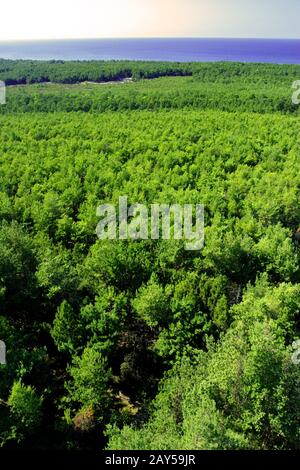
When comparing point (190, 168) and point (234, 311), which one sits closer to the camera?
point (234, 311)

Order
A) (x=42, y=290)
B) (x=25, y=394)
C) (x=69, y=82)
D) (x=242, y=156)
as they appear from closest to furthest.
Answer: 1. (x=25, y=394)
2. (x=42, y=290)
3. (x=242, y=156)
4. (x=69, y=82)

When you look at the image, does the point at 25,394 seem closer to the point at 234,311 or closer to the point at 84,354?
the point at 84,354

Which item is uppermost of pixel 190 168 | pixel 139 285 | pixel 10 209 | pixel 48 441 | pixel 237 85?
pixel 237 85

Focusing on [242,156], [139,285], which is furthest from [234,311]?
[242,156]

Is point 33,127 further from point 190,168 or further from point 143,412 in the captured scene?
point 143,412

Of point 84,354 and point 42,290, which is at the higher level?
point 42,290

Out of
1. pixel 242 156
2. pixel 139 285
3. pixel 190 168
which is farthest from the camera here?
pixel 242 156
